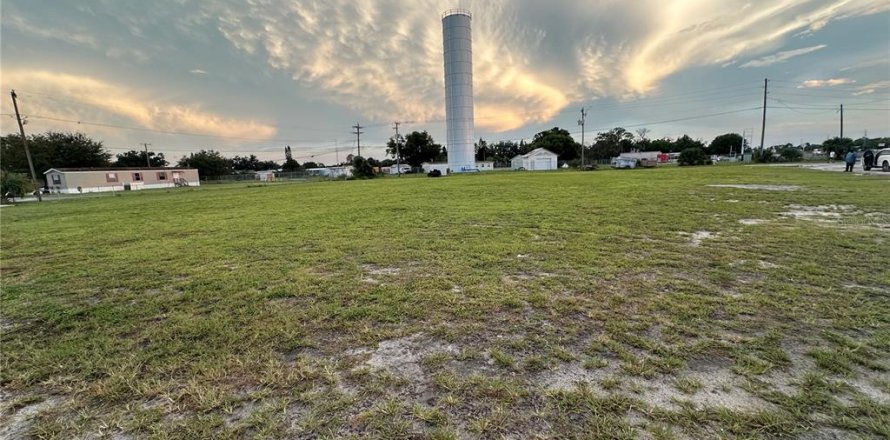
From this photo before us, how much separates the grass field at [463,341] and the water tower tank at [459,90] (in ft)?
170

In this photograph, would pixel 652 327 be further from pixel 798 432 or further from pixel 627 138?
pixel 627 138

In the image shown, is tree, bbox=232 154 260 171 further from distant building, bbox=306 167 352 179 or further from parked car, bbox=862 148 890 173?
parked car, bbox=862 148 890 173

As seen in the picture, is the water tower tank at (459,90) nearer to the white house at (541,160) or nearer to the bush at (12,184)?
the white house at (541,160)

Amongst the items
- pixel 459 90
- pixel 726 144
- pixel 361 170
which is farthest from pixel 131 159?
pixel 726 144

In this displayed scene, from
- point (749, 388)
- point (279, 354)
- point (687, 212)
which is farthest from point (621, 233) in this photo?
point (279, 354)

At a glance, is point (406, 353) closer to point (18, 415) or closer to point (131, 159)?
point (18, 415)

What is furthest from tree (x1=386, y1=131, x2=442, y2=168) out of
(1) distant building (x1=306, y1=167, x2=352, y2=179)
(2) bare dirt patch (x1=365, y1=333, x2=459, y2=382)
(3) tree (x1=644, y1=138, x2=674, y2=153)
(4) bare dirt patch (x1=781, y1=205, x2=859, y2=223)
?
(2) bare dirt patch (x1=365, y1=333, x2=459, y2=382)

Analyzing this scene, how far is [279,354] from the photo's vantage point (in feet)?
8.35

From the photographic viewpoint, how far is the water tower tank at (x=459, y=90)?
52719 millimetres

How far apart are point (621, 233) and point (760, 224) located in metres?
2.89

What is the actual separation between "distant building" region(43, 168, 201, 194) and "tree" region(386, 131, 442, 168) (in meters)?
37.4

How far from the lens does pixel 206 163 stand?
6775 cm

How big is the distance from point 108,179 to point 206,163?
73.7 feet

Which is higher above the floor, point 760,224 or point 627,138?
point 627,138
